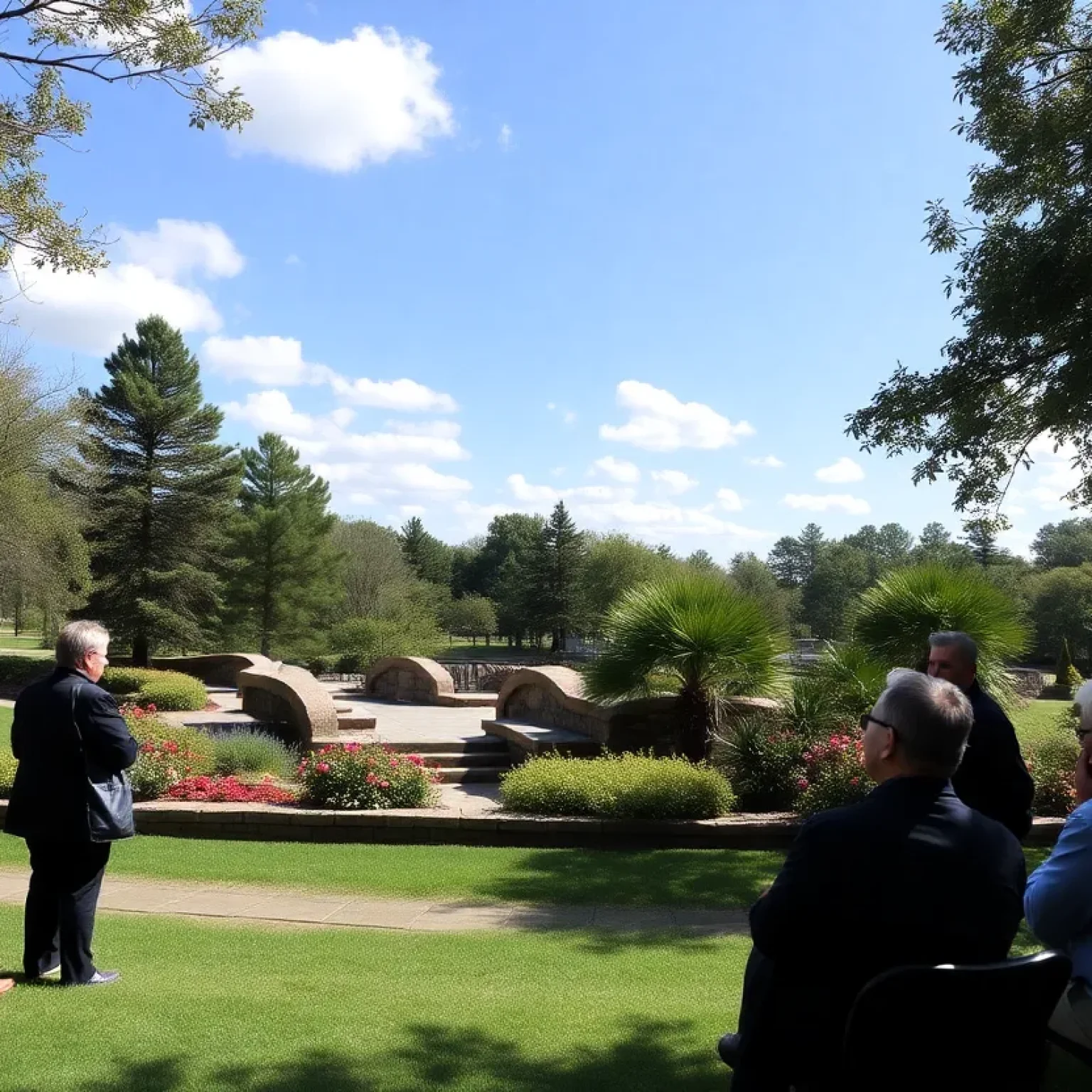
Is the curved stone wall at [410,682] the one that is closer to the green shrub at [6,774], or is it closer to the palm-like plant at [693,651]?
the palm-like plant at [693,651]

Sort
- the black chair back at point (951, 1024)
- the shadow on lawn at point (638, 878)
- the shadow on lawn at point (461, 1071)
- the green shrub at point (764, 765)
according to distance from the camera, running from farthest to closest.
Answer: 1. the green shrub at point (764, 765)
2. the shadow on lawn at point (638, 878)
3. the shadow on lawn at point (461, 1071)
4. the black chair back at point (951, 1024)

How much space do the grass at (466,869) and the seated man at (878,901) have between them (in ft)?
15.1

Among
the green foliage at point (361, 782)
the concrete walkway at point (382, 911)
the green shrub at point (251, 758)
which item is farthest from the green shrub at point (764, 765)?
the green shrub at point (251, 758)

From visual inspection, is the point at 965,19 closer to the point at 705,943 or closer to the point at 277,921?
the point at 705,943

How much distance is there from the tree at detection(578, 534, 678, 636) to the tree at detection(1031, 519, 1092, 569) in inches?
1212

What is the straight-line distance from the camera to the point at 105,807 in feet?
14.5

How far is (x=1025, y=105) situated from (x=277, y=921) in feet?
33.6

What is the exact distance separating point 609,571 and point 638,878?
51976 mm

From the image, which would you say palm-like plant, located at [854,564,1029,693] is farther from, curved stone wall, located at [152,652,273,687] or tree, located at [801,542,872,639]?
tree, located at [801,542,872,639]

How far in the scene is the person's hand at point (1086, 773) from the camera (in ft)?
10.0

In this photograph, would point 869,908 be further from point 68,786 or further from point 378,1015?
point 68,786

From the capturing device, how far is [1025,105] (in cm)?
999

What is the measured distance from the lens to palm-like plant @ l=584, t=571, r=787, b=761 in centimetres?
1080

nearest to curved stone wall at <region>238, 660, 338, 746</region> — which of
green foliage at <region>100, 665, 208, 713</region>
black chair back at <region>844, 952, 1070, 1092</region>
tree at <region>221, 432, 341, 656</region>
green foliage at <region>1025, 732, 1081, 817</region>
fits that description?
green foliage at <region>100, 665, 208, 713</region>
